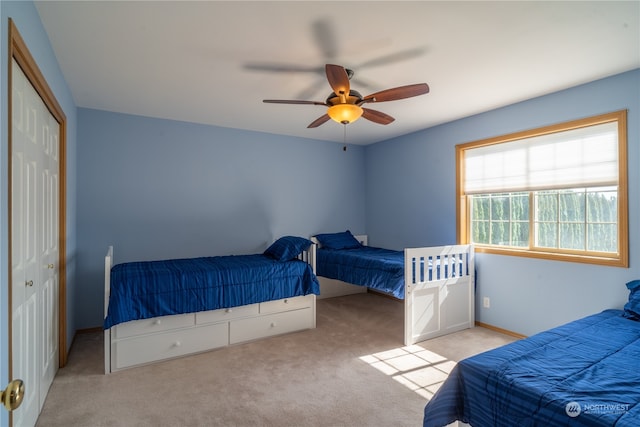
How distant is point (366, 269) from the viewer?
12.4 feet

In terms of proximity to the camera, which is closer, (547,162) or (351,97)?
(351,97)

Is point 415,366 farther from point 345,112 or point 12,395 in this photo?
point 12,395

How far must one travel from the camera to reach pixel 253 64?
2537 mm

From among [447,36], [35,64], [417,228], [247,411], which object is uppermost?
[447,36]

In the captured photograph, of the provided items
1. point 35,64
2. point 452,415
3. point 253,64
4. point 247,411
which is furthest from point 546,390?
point 35,64

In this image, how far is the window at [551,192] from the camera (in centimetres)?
281

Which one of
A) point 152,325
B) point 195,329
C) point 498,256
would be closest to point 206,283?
point 195,329

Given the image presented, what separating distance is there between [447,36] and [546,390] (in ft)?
6.71

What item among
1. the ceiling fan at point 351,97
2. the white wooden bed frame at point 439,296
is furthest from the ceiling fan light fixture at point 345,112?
the white wooden bed frame at point 439,296

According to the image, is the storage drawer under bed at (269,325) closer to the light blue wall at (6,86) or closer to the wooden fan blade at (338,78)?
the light blue wall at (6,86)

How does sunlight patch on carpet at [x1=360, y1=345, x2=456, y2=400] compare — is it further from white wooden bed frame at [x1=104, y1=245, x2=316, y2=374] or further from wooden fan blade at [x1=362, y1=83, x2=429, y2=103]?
wooden fan blade at [x1=362, y1=83, x2=429, y2=103]

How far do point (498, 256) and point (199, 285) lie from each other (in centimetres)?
314

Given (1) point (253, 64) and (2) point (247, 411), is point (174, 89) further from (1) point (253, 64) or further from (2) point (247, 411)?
(2) point (247, 411)

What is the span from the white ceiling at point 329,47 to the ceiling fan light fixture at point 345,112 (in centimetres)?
34
